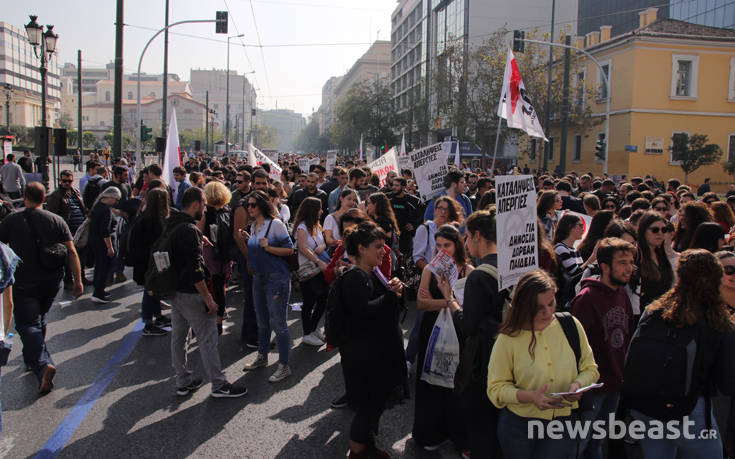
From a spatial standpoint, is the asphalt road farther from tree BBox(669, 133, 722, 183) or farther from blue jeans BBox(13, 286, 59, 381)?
tree BBox(669, 133, 722, 183)

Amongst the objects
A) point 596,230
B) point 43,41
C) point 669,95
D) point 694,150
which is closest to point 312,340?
point 596,230

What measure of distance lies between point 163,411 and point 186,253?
136cm

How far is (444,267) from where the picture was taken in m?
4.02

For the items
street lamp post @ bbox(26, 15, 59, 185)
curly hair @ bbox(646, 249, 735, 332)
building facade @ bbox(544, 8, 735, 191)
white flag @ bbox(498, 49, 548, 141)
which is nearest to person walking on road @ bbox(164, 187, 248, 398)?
curly hair @ bbox(646, 249, 735, 332)

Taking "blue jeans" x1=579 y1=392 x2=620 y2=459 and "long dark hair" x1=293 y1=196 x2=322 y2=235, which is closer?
"blue jeans" x1=579 y1=392 x2=620 y2=459

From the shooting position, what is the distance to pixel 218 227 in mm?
6523

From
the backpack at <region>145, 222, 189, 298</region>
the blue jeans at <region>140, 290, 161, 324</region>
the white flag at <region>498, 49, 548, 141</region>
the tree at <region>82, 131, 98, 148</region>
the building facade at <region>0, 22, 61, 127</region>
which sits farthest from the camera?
the building facade at <region>0, 22, 61, 127</region>

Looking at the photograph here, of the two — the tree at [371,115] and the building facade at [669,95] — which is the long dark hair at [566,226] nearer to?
the building facade at [669,95]

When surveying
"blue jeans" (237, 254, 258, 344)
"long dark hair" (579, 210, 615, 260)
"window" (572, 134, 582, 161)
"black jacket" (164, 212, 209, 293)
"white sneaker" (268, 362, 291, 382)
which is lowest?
"white sneaker" (268, 362, 291, 382)

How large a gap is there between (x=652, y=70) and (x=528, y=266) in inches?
1354

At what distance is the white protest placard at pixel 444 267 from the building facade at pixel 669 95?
31.5m

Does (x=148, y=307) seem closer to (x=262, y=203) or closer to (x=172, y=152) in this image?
(x=262, y=203)

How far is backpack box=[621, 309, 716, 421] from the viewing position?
10.0ft

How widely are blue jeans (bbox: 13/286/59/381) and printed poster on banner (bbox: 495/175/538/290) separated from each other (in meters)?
4.26
